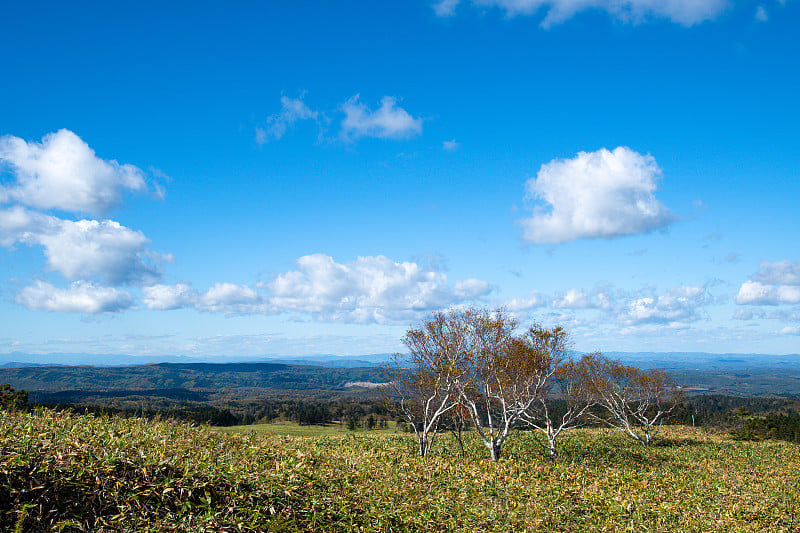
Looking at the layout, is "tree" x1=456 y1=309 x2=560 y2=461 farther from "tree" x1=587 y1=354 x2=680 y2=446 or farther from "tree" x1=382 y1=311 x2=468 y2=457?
"tree" x1=587 y1=354 x2=680 y2=446

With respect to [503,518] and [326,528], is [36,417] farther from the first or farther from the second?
[503,518]

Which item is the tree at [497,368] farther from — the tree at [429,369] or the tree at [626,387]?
the tree at [626,387]

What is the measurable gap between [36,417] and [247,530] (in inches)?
224

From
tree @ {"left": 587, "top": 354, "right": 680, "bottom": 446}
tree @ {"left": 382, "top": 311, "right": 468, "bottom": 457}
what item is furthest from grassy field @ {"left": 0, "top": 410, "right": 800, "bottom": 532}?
tree @ {"left": 587, "top": 354, "right": 680, "bottom": 446}

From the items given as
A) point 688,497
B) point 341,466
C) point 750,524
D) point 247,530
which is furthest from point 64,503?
point 688,497

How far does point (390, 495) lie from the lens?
951cm

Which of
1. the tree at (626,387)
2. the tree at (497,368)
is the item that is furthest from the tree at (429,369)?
the tree at (626,387)

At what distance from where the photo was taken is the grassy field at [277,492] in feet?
20.4

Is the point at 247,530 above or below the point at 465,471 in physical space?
above

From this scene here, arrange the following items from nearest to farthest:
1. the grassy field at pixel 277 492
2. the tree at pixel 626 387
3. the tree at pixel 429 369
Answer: the grassy field at pixel 277 492 < the tree at pixel 429 369 < the tree at pixel 626 387

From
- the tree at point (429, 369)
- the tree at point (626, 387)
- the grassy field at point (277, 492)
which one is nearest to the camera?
A: the grassy field at point (277, 492)

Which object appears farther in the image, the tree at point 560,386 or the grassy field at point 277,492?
the tree at point 560,386

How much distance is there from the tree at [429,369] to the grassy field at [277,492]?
5.86 meters

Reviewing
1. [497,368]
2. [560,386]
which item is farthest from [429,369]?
[560,386]
